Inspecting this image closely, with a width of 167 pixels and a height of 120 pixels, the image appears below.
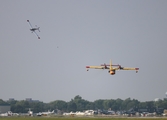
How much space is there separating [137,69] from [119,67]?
713 cm

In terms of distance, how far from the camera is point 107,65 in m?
124

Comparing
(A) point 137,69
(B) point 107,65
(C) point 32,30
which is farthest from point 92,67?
(C) point 32,30

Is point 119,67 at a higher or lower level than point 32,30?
lower

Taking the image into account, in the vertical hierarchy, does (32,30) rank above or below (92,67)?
above

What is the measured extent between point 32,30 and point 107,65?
26420 mm

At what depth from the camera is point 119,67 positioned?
120688mm

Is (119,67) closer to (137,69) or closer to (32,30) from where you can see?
(137,69)

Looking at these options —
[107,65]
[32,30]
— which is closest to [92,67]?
[107,65]

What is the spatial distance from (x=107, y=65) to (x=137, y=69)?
988cm

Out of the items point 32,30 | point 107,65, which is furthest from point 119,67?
point 32,30

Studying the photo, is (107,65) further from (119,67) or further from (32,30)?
(32,30)

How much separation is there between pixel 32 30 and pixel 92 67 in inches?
919

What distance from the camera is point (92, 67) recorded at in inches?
4970
